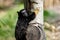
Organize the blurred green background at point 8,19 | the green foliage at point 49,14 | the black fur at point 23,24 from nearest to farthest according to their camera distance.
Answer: the black fur at point 23,24, the blurred green background at point 8,19, the green foliage at point 49,14

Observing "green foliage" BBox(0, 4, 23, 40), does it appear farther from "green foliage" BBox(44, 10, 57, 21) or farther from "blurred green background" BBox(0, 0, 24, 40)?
"green foliage" BBox(44, 10, 57, 21)

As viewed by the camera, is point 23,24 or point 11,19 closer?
point 23,24

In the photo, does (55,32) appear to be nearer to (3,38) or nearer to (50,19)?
(50,19)

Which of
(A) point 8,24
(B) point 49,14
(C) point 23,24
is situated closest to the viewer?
(C) point 23,24

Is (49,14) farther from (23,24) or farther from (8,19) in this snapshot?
(23,24)

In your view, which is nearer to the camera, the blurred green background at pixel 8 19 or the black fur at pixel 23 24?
the black fur at pixel 23 24

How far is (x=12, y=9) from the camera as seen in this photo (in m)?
1.82

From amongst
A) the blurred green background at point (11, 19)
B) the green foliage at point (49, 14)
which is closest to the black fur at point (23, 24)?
the blurred green background at point (11, 19)

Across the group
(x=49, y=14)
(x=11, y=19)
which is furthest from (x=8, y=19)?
(x=49, y=14)

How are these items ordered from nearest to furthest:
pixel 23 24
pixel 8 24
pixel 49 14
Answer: pixel 23 24, pixel 8 24, pixel 49 14

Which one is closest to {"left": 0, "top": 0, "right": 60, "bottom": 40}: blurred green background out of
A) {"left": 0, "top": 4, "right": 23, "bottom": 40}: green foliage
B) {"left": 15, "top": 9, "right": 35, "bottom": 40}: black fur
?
{"left": 0, "top": 4, "right": 23, "bottom": 40}: green foliage

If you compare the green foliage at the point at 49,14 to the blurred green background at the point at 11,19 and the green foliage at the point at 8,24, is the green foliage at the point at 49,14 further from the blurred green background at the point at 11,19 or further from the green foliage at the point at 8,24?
the green foliage at the point at 8,24

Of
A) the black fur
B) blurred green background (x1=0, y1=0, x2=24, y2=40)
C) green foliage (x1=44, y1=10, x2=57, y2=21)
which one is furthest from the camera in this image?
green foliage (x1=44, y1=10, x2=57, y2=21)

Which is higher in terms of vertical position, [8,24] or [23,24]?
[23,24]
